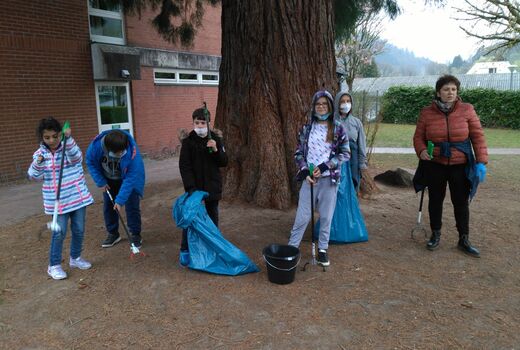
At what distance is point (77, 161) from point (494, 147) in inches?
558

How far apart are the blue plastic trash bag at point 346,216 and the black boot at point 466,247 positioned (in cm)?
101

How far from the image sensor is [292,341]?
283 centimetres

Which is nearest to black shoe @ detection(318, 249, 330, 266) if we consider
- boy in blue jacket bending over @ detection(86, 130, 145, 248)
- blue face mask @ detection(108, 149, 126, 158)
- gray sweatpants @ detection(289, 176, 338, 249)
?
gray sweatpants @ detection(289, 176, 338, 249)

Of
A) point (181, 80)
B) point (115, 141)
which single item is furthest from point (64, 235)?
point (181, 80)

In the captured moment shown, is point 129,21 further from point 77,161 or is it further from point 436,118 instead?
point 436,118

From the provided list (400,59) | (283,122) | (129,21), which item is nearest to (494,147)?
(283,122)

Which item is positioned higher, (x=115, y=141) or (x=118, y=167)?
(x=115, y=141)

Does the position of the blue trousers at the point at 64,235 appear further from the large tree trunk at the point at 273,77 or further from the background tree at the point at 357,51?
the background tree at the point at 357,51

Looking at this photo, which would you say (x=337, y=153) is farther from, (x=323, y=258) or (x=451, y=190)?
(x=451, y=190)

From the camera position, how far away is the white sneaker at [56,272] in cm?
382

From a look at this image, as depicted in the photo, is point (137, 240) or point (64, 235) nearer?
point (64, 235)

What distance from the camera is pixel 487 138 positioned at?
16625 millimetres

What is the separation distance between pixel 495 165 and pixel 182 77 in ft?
30.1

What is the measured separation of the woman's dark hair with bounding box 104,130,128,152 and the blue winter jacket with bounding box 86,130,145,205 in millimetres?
99
